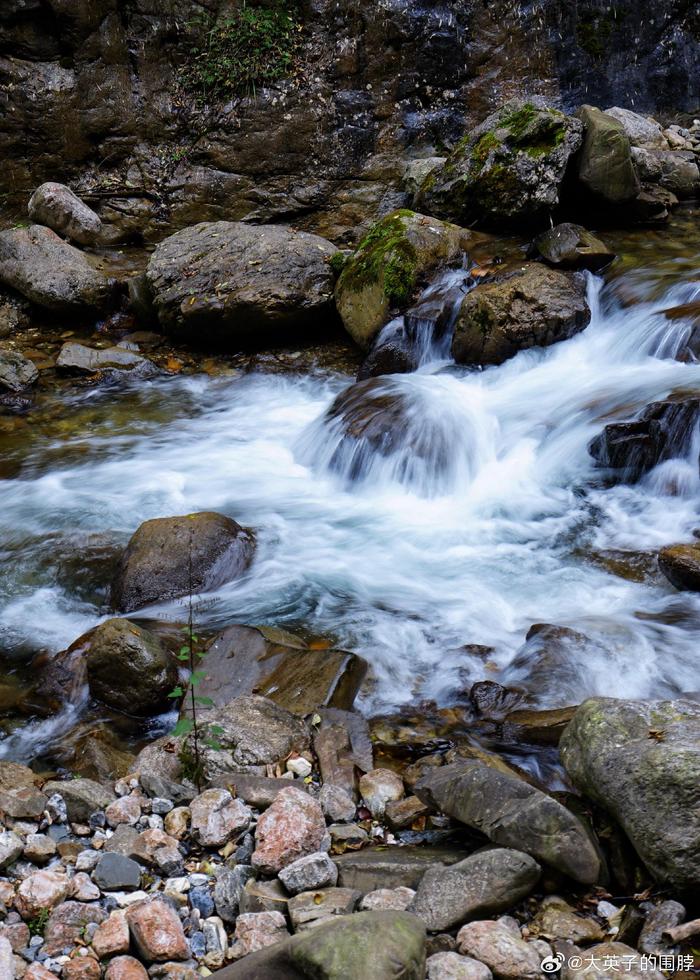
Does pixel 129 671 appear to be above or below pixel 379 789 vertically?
above

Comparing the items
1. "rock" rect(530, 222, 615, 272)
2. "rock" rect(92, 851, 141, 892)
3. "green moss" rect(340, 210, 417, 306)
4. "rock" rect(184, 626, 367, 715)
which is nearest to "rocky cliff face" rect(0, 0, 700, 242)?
"green moss" rect(340, 210, 417, 306)

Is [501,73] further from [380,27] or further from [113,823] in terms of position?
[113,823]

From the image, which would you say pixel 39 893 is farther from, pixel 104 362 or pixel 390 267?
pixel 104 362

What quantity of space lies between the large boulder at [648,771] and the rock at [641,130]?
10132 millimetres

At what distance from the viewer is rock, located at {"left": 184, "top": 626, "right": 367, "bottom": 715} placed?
4.21 meters

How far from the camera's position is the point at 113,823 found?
3.25m

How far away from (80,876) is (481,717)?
2.05 m

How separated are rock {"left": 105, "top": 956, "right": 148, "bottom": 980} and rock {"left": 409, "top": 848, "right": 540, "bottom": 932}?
2.74ft

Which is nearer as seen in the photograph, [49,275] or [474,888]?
[474,888]

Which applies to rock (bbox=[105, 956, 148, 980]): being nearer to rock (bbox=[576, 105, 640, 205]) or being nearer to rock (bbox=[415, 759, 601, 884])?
rock (bbox=[415, 759, 601, 884])

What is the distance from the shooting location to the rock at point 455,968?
2.36 meters

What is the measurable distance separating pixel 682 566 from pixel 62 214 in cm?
964

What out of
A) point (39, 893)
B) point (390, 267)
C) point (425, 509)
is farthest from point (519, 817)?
point (390, 267)

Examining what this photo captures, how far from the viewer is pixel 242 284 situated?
9414 millimetres
